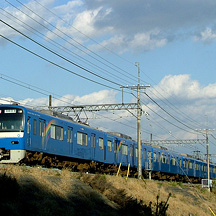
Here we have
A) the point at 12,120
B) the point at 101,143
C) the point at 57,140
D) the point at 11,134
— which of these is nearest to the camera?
the point at 11,134

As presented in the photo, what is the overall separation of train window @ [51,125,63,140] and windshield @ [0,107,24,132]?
3296 millimetres

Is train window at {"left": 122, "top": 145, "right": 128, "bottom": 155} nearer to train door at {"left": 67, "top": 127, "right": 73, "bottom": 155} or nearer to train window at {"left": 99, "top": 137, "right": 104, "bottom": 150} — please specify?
train window at {"left": 99, "top": 137, "right": 104, "bottom": 150}

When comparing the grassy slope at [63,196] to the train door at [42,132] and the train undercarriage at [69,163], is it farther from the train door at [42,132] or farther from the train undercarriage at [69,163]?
the train door at [42,132]

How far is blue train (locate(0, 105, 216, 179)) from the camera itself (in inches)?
843

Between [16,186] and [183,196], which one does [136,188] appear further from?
[16,186]

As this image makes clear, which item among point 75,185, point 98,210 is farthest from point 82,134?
point 98,210

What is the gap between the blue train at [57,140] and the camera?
21.4 m

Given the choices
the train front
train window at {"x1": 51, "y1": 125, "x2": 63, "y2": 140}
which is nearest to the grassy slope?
the train front

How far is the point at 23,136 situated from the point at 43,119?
97.4 inches

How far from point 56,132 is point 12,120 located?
396 cm

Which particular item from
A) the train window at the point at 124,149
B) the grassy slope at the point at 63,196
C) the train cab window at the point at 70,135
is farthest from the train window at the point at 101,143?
the grassy slope at the point at 63,196

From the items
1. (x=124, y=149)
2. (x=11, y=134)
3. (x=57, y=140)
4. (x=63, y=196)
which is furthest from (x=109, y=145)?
(x=63, y=196)

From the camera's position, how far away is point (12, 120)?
71.3 feet

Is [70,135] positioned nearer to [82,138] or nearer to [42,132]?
[82,138]
